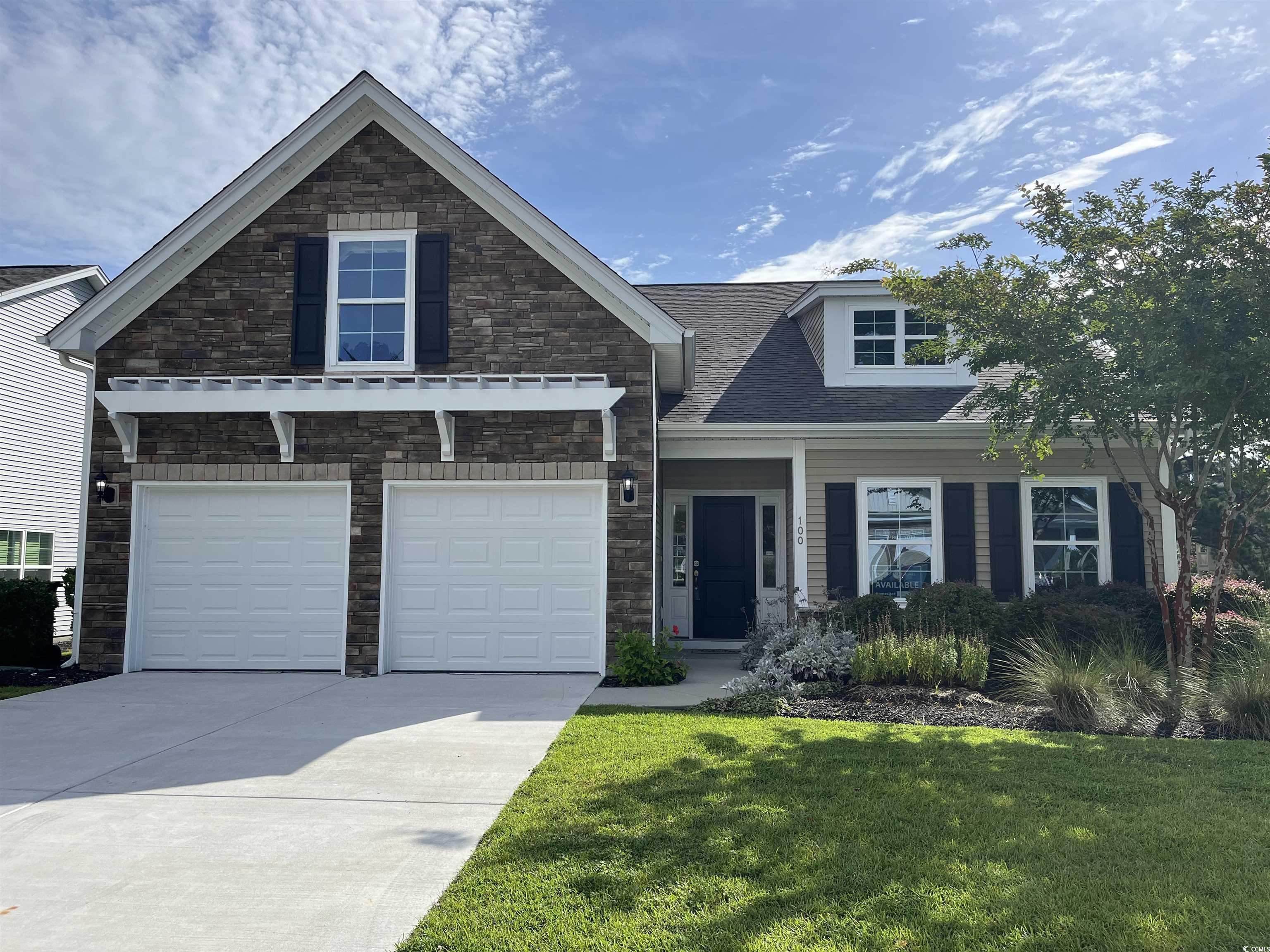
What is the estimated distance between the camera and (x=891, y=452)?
488 inches

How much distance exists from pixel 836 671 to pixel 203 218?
981 centimetres

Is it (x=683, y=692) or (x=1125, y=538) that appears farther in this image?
(x=1125, y=538)

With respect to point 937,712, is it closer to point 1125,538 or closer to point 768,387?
point 1125,538

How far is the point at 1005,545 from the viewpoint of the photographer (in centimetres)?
1208

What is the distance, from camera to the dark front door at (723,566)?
1384cm

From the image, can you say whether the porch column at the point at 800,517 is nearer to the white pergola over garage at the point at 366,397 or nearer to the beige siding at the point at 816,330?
the beige siding at the point at 816,330

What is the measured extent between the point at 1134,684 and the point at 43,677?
12385mm

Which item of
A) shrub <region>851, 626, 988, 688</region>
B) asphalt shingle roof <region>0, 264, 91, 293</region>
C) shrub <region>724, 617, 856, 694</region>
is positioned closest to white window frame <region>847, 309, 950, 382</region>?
shrub <region>724, 617, 856, 694</region>

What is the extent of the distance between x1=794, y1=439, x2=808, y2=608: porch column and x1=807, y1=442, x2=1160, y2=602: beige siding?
0.23ft

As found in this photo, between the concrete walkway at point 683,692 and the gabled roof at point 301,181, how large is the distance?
427 centimetres

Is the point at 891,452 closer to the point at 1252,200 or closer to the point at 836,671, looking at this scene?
the point at 836,671

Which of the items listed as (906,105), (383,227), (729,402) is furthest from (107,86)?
(906,105)

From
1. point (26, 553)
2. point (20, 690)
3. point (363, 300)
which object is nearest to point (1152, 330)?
point (363, 300)

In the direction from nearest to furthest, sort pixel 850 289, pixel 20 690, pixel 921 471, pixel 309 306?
pixel 20 690, pixel 309 306, pixel 921 471, pixel 850 289
